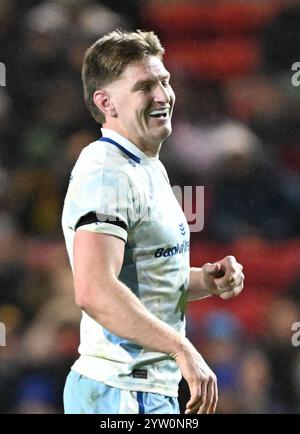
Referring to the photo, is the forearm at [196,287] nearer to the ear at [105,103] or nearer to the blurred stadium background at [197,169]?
the ear at [105,103]

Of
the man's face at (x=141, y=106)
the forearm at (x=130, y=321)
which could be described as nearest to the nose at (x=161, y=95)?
the man's face at (x=141, y=106)

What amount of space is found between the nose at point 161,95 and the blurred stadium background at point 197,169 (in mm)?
949

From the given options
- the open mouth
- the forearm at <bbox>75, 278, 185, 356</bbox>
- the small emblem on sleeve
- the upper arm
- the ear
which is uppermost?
the ear

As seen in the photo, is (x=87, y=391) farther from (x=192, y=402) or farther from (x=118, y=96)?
(x=118, y=96)

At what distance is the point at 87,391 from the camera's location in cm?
155

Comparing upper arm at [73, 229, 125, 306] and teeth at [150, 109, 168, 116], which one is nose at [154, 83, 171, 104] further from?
upper arm at [73, 229, 125, 306]

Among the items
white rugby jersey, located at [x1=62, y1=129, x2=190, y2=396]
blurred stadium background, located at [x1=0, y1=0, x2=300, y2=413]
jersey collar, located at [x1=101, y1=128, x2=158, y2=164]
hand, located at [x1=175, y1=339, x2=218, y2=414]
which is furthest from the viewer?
blurred stadium background, located at [x1=0, y1=0, x2=300, y2=413]

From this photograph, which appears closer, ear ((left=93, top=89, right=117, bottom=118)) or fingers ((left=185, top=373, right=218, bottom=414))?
fingers ((left=185, top=373, right=218, bottom=414))

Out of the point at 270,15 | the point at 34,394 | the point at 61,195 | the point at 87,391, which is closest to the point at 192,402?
the point at 87,391

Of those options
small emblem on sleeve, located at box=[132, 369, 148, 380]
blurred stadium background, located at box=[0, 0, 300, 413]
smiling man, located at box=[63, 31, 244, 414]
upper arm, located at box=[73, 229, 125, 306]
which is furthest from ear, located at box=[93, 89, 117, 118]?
blurred stadium background, located at box=[0, 0, 300, 413]

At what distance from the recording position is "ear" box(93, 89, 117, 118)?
169cm

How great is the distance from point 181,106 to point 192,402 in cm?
156

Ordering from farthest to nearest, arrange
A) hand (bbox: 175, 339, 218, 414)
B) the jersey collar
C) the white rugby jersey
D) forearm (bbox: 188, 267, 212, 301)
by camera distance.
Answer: forearm (bbox: 188, 267, 212, 301) → the jersey collar → the white rugby jersey → hand (bbox: 175, 339, 218, 414)

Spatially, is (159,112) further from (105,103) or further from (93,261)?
(93,261)
